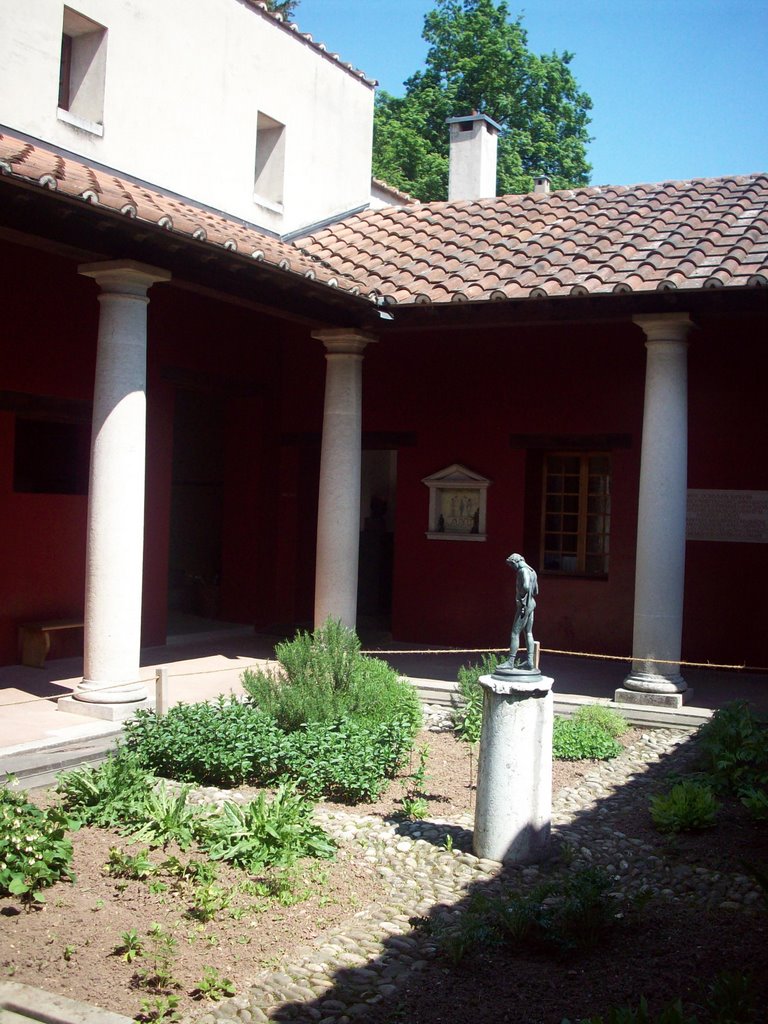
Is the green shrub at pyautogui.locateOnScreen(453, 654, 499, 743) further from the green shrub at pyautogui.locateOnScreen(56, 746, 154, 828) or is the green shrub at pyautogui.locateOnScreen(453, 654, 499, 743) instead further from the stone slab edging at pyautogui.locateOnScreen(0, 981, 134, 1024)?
the stone slab edging at pyautogui.locateOnScreen(0, 981, 134, 1024)

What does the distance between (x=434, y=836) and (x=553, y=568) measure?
21.0ft

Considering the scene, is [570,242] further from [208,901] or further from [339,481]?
[208,901]

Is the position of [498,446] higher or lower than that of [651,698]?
higher

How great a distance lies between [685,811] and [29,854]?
353 cm

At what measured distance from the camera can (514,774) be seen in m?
5.64

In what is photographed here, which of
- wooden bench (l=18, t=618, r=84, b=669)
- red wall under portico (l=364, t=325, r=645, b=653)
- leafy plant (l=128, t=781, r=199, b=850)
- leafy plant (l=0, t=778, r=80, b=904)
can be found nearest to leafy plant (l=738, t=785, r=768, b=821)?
leafy plant (l=128, t=781, r=199, b=850)

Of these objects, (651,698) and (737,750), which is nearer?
(737,750)

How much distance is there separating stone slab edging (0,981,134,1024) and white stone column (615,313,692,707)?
6.10m

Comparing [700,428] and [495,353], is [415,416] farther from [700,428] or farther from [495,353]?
[700,428]

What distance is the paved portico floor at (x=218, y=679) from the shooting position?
7496 millimetres

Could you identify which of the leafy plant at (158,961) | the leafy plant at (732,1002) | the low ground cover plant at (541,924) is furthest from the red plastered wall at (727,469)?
the leafy plant at (158,961)

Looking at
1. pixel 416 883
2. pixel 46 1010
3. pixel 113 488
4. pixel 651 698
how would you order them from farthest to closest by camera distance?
pixel 651 698, pixel 113 488, pixel 416 883, pixel 46 1010

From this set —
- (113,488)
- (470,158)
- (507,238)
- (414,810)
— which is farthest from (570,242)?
(414,810)

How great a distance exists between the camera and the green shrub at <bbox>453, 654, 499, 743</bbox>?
8.25 m
